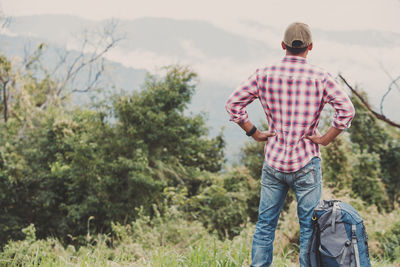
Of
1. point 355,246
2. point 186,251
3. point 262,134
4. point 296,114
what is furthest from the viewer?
point 186,251

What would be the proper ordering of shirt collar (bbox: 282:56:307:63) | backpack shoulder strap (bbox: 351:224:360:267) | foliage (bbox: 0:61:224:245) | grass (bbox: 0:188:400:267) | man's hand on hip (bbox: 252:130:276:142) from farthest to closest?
foliage (bbox: 0:61:224:245) → grass (bbox: 0:188:400:267) → man's hand on hip (bbox: 252:130:276:142) → shirt collar (bbox: 282:56:307:63) → backpack shoulder strap (bbox: 351:224:360:267)

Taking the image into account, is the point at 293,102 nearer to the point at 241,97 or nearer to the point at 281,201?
the point at 241,97

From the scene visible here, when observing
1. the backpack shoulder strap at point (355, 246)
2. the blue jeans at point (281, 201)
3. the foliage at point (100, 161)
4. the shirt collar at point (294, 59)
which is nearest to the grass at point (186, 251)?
the blue jeans at point (281, 201)

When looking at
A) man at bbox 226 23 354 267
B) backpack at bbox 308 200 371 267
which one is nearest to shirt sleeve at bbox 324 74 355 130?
man at bbox 226 23 354 267

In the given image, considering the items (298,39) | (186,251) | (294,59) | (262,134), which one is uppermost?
(298,39)

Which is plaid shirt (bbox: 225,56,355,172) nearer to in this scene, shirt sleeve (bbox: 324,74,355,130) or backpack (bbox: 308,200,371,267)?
shirt sleeve (bbox: 324,74,355,130)

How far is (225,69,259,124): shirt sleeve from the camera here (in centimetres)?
235

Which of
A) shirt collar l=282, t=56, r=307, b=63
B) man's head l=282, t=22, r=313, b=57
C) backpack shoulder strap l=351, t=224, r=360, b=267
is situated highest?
man's head l=282, t=22, r=313, b=57

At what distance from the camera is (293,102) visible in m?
2.27

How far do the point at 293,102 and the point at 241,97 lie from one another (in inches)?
12.4

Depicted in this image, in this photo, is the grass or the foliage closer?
the grass

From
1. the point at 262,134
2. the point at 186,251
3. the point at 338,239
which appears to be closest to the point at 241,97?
the point at 262,134

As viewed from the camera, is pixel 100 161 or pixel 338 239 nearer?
pixel 338 239

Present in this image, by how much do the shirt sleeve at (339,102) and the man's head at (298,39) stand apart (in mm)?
221
